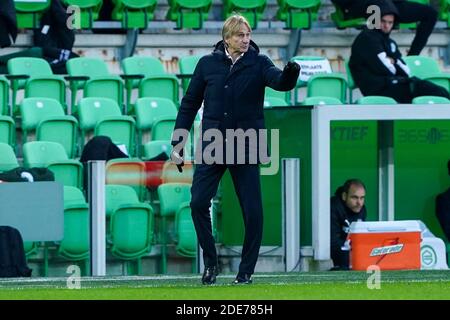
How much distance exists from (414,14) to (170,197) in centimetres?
570

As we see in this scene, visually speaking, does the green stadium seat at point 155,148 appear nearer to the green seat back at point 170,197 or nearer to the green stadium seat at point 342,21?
the green seat back at point 170,197

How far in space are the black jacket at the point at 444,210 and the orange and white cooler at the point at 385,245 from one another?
0.89m

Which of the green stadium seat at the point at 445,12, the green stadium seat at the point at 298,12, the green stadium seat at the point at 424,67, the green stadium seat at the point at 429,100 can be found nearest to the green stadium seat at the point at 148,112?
the green stadium seat at the point at 429,100

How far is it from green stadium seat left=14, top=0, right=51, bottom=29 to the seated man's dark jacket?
4823 millimetres

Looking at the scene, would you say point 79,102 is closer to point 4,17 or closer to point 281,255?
point 4,17

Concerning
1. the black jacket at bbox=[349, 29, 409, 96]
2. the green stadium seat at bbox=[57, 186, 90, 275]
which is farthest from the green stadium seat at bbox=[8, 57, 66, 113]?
the black jacket at bbox=[349, 29, 409, 96]

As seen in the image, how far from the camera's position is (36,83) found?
1705 cm

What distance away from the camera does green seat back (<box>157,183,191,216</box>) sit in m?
14.9

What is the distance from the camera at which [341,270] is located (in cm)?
1434

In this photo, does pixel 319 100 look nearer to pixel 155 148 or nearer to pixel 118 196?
pixel 155 148

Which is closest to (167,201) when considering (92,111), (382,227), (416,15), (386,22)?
(382,227)

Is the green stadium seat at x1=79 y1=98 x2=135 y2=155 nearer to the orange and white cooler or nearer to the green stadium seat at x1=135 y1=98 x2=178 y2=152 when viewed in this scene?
the green stadium seat at x1=135 y1=98 x2=178 y2=152
